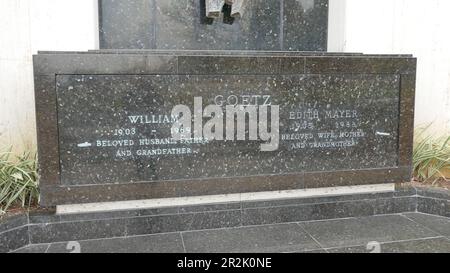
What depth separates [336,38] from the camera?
14.2 ft

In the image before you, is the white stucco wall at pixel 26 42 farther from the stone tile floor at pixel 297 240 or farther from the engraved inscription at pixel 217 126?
the stone tile floor at pixel 297 240

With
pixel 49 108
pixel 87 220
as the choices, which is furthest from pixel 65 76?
pixel 87 220

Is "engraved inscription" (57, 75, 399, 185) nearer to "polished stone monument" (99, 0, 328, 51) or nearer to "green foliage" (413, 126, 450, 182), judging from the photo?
"green foliage" (413, 126, 450, 182)

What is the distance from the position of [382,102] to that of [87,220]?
106 inches

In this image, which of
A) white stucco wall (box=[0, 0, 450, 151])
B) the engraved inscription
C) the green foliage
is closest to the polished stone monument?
white stucco wall (box=[0, 0, 450, 151])

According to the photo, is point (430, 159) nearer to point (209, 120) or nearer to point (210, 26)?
point (209, 120)

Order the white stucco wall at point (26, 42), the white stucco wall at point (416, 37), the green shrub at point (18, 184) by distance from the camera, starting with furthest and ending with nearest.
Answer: the white stucco wall at point (416, 37)
the white stucco wall at point (26, 42)
the green shrub at point (18, 184)

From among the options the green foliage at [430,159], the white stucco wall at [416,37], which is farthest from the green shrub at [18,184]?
the green foliage at [430,159]

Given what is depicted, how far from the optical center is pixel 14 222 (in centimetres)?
303

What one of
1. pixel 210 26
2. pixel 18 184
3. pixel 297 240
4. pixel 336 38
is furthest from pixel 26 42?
pixel 336 38

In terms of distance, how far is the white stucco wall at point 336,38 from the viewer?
12.0ft

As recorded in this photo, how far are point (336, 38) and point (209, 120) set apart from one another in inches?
74.7

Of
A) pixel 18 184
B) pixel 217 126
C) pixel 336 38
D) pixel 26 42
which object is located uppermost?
pixel 336 38

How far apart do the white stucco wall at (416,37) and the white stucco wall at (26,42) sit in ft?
8.46
